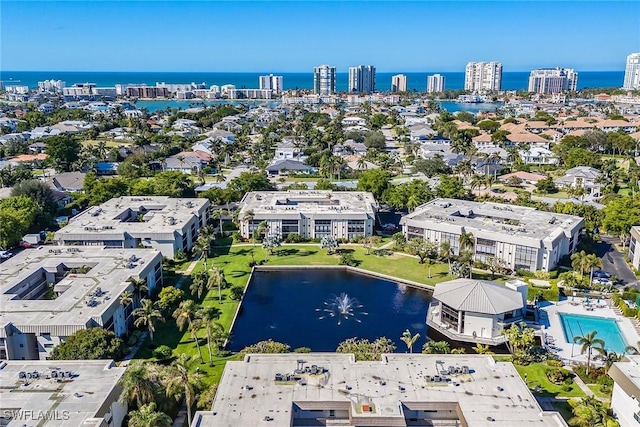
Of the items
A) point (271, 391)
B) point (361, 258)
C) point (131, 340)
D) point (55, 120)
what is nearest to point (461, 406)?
point (271, 391)

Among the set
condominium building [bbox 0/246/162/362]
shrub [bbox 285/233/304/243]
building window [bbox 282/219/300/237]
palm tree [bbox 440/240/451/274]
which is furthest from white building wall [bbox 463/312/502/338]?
building window [bbox 282/219/300/237]

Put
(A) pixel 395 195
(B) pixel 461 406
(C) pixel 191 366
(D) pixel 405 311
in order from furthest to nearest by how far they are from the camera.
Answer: (A) pixel 395 195
(D) pixel 405 311
(C) pixel 191 366
(B) pixel 461 406

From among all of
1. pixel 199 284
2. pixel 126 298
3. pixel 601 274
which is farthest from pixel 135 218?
pixel 601 274

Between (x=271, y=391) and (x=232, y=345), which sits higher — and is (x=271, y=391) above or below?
above

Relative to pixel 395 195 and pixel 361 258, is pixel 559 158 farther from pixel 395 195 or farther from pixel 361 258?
pixel 361 258

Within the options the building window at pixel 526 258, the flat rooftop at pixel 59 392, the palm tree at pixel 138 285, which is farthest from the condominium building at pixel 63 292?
the building window at pixel 526 258

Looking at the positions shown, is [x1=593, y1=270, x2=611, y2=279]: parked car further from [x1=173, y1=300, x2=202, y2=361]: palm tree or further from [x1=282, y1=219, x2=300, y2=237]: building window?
[x1=173, y1=300, x2=202, y2=361]: palm tree

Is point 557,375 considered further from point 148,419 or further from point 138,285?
point 138,285

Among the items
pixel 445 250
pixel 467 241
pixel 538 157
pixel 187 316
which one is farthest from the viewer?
pixel 538 157
